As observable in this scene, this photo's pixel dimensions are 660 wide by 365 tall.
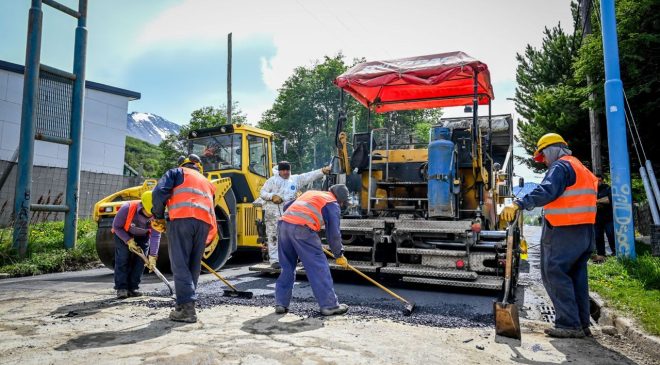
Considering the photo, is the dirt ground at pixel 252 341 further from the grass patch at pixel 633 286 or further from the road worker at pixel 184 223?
the grass patch at pixel 633 286

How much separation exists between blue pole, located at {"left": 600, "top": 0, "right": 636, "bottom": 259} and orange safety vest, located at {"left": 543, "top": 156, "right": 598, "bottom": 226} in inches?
151

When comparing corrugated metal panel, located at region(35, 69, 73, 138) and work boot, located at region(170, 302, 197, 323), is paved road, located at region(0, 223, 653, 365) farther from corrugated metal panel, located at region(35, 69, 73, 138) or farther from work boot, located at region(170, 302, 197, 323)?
corrugated metal panel, located at region(35, 69, 73, 138)

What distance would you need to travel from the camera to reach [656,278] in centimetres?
524

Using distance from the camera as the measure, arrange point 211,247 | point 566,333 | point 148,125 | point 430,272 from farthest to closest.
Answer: point 148,125 < point 211,247 < point 430,272 < point 566,333

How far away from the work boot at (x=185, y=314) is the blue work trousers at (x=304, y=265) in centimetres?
81

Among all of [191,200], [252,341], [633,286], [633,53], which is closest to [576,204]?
[633,286]

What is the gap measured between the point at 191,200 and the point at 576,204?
3291mm

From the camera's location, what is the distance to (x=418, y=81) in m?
6.39

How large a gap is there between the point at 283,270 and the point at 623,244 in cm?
547

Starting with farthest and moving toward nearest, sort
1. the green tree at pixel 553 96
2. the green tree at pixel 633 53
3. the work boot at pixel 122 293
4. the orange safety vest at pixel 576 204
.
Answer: the green tree at pixel 553 96, the green tree at pixel 633 53, the work boot at pixel 122 293, the orange safety vest at pixel 576 204

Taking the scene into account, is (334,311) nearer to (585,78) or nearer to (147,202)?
(147,202)

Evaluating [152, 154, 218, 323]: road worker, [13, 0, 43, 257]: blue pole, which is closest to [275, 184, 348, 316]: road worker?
[152, 154, 218, 323]: road worker

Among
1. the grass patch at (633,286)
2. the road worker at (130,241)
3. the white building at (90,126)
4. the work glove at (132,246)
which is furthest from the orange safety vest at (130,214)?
the white building at (90,126)

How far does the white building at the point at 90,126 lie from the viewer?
55.5 feet
